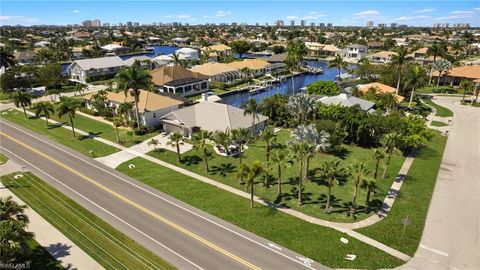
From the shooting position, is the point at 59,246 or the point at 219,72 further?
the point at 219,72

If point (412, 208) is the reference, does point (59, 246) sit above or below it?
above

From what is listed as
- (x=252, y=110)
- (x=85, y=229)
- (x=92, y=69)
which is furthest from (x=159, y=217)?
(x=92, y=69)

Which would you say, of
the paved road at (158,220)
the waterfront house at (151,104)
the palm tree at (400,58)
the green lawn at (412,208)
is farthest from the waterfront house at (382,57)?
the paved road at (158,220)

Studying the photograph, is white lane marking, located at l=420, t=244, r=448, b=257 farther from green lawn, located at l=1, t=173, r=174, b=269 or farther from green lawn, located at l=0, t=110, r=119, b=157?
green lawn, located at l=0, t=110, r=119, b=157

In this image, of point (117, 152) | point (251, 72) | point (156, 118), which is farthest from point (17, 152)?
point (251, 72)

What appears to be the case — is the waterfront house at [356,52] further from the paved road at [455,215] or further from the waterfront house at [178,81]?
the paved road at [455,215]

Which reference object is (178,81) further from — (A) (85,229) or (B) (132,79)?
(A) (85,229)
